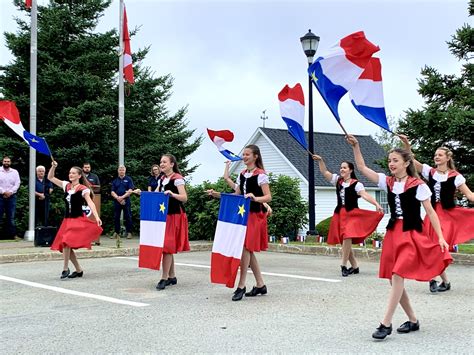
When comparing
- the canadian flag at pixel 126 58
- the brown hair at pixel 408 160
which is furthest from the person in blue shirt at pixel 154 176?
the brown hair at pixel 408 160

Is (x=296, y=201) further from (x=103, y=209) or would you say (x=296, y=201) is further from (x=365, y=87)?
(x=365, y=87)

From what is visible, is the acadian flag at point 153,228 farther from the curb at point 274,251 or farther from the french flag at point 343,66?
the curb at point 274,251

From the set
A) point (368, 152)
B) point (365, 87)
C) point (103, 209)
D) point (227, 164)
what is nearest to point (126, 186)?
point (103, 209)

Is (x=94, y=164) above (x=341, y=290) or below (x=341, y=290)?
above

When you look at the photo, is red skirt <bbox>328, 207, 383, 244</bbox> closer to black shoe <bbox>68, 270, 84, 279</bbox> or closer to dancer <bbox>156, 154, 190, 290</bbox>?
dancer <bbox>156, 154, 190, 290</bbox>

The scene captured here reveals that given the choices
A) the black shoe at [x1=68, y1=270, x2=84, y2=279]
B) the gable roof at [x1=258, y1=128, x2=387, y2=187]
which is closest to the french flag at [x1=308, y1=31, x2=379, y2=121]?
the black shoe at [x1=68, y1=270, x2=84, y2=279]

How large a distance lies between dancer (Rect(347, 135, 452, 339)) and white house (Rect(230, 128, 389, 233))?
26.1 metres

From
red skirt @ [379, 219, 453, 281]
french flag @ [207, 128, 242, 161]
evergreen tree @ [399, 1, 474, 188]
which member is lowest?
red skirt @ [379, 219, 453, 281]

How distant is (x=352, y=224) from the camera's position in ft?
34.2

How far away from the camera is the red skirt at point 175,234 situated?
898 cm

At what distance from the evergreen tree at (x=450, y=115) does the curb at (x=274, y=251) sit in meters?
6.30

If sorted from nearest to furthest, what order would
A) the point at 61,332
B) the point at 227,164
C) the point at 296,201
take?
1. the point at 61,332
2. the point at 227,164
3. the point at 296,201

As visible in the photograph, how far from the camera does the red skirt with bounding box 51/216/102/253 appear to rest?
9820 mm

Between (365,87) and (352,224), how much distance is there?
3545 millimetres
